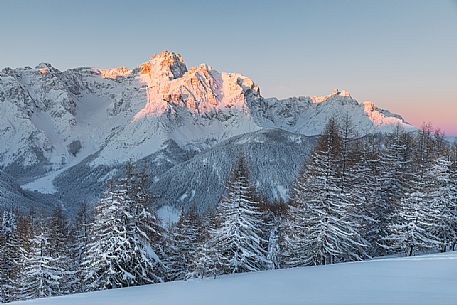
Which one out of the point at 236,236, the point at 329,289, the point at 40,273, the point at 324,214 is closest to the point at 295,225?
the point at 324,214

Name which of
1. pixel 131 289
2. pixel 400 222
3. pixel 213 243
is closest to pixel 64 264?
pixel 213 243

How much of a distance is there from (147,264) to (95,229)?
3241mm

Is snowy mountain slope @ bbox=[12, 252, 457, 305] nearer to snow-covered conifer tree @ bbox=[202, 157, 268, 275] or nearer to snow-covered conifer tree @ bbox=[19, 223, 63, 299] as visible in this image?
snow-covered conifer tree @ bbox=[202, 157, 268, 275]

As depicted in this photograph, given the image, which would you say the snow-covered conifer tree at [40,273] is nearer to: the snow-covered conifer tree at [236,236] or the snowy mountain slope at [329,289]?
the snow-covered conifer tree at [236,236]

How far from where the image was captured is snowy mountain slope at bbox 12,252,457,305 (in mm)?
9734

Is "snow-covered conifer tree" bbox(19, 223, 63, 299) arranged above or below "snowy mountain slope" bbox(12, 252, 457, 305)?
below

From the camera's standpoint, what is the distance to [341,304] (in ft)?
30.0

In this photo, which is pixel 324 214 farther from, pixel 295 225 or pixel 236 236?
pixel 236 236

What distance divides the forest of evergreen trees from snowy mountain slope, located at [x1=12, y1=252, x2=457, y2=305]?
5165 mm

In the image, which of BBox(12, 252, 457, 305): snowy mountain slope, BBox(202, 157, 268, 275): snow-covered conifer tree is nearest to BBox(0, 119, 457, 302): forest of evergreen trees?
BBox(202, 157, 268, 275): snow-covered conifer tree

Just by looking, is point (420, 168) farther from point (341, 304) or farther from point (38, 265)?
point (38, 265)

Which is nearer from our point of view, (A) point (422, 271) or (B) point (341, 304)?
(B) point (341, 304)

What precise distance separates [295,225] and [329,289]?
1030 centimetres

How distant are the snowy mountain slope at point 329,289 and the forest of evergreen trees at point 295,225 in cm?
517
